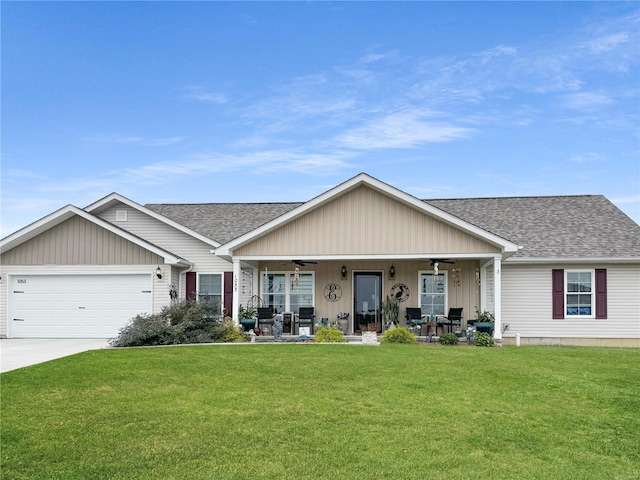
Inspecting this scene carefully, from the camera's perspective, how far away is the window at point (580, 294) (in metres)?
19.7

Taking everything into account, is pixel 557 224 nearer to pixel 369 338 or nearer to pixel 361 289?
pixel 361 289

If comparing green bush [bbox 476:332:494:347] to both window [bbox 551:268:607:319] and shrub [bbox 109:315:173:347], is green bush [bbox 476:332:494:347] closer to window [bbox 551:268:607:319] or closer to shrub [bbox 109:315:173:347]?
window [bbox 551:268:607:319]

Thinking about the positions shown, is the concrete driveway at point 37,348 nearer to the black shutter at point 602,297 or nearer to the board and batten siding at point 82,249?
the board and batten siding at point 82,249

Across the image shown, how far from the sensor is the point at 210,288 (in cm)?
2147

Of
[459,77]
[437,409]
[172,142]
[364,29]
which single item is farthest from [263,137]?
[437,409]

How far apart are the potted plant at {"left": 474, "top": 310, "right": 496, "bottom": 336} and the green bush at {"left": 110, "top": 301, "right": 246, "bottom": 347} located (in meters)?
6.88

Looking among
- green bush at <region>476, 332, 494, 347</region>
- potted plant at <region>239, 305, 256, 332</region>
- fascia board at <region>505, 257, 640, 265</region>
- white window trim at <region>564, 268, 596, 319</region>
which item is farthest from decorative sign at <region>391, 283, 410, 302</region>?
white window trim at <region>564, 268, 596, 319</region>

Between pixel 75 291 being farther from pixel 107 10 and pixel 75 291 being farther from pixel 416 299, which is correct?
pixel 416 299

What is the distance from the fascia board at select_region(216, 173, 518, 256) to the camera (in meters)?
17.9

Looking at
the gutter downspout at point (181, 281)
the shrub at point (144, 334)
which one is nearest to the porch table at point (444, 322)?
the shrub at point (144, 334)

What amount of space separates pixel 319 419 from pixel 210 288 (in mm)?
13489

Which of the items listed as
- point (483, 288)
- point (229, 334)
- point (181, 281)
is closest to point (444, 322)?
point (483, 288)

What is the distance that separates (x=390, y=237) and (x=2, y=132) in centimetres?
1061

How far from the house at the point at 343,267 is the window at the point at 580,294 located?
0.03 m
